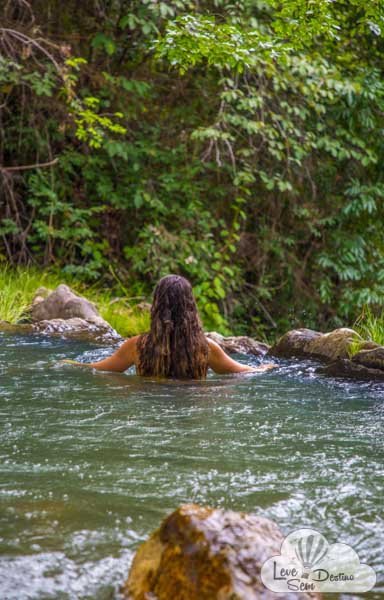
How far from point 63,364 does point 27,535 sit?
422 cm

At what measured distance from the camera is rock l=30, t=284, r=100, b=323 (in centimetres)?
1025

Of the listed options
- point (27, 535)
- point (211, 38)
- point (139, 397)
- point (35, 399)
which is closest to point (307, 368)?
point (139, 397)

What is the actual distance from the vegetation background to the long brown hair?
491 cm

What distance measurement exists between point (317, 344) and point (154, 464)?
4.16 metres

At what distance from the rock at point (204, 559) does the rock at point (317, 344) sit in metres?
4.87

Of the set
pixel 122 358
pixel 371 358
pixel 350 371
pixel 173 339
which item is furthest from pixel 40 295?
pixel 371 358

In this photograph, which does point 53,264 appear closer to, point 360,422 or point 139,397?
point 139,397

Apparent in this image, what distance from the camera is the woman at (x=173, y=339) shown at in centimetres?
671

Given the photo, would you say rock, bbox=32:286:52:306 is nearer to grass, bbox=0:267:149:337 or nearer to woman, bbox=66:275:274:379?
grass, bbox=0:267:149:337

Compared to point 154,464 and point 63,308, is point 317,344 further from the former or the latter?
point 154,464

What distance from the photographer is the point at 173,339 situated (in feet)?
22.1

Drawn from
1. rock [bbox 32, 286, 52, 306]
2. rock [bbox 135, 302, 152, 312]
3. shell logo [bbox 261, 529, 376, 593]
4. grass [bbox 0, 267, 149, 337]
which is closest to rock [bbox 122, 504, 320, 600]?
shell logo [bbox 261, 529, 376, 593]

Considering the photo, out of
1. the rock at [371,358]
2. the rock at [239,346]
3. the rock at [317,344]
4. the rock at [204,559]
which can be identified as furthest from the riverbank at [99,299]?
the rock at [204,559]

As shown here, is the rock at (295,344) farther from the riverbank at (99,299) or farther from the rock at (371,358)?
the rock at (371,358)
